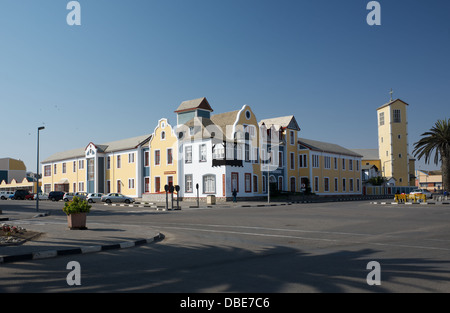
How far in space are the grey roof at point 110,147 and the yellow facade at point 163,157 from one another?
3.31 metres

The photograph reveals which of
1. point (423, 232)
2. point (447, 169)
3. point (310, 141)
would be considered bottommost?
point (423, 232)

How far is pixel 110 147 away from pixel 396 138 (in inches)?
2343

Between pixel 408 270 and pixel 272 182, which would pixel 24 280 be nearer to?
pixel 408 270

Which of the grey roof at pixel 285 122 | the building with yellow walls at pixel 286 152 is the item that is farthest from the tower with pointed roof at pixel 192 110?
the grey roof at pixel 285 122

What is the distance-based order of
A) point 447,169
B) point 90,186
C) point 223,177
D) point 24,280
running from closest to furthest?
point 24,280 < point 223,177 < point 447,169 < point 90,186

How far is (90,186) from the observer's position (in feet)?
205

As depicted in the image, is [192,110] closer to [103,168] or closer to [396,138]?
[103,168]

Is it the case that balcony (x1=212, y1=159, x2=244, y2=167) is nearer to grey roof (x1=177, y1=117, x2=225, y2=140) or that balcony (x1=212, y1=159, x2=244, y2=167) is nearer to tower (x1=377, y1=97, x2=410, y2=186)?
grey roof (x1=177, y1=117, x2=225, y2=140)

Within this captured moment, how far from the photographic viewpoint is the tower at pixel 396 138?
86812 mm

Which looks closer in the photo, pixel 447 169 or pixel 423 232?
pixel 423 232

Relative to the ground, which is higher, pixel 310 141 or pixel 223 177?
pixel 310 141
